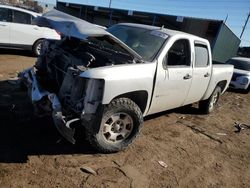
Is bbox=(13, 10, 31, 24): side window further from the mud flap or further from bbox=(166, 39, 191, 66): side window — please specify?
the mud flap

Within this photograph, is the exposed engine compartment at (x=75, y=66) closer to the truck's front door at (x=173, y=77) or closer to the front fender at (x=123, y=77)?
the front fender at (x=123, y=77)

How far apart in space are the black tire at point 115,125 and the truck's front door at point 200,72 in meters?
1.92

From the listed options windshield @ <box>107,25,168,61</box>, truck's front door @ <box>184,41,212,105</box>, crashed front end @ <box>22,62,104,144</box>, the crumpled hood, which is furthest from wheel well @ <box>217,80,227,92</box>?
crashed front end @ <box>22,62,104,144</box>

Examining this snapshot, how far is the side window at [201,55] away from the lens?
20.2 feet

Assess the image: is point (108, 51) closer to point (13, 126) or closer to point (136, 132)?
point (136, 132)

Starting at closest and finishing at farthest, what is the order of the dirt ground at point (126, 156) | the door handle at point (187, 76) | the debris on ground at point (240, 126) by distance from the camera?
1. the dirt ground at point (126, 156)
2. the door handle at point (187, 76)
3. the debris on ground at point (240, 126)

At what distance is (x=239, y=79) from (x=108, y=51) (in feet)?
32.3

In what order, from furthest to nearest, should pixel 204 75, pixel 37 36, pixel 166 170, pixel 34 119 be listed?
Answer: 1. pixel 37 36
2. pixel 204 75
3. pixel 34 119
4. pixel 166 170

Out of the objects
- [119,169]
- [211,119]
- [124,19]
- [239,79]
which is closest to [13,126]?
→ [119,169]

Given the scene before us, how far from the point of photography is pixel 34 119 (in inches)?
205

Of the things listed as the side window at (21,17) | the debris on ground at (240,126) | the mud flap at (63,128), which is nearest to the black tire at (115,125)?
the mud flap at (63,128)

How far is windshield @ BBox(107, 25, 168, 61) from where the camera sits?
5.02 meters

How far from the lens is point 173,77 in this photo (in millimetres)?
5262

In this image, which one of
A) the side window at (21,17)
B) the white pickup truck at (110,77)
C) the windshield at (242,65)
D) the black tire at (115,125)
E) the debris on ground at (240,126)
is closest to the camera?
the white pickup truck at (110,77)
